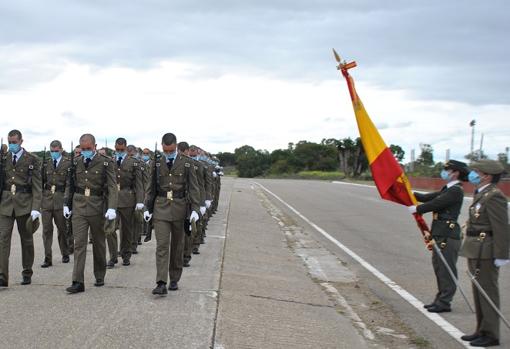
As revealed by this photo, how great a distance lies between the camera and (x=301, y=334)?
21.1ft

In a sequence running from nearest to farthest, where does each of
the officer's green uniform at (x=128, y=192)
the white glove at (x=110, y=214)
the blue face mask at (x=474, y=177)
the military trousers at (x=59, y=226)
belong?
the blue face mask at (x=474, y=177)
the white glove at (x=110, y=214)
the military trousers at (x=59, y=226)
the officer's green uniform at (x=128, y=192)

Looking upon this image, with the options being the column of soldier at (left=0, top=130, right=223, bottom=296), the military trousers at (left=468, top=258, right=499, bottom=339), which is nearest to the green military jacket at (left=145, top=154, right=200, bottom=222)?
the column of soldier at (left=0, top=130, right=223, bottom=296)

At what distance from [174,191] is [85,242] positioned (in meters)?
1.33

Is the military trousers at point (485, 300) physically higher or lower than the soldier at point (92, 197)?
Result: lower

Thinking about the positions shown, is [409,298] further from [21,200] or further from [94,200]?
[21,200]

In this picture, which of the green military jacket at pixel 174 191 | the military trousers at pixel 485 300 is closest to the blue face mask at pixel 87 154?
the green military jacket at pixel 174 191

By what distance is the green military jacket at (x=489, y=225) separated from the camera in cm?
636

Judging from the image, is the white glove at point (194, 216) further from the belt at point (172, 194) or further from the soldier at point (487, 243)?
the soldier at point (487, 243)

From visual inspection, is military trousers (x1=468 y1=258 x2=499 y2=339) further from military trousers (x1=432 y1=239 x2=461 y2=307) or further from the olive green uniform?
military trousers (x1=432 y1=239 x2=461 y2=307)

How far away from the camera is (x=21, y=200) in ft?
26.7

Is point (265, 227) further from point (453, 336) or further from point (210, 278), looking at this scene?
point (453, 336)

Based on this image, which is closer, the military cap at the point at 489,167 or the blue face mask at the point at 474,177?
the military cap at the point at 489,167

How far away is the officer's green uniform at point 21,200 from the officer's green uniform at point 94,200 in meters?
0.51

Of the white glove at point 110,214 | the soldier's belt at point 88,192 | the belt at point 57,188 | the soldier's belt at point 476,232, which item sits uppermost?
the soldier's belt at point 88,192
